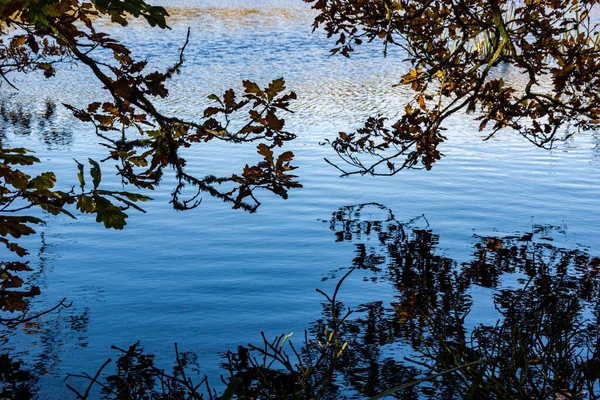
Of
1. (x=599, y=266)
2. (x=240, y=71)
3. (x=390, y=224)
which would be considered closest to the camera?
(x=599, y=266)

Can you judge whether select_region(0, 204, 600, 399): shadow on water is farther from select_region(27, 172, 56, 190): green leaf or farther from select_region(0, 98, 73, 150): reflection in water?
select_region(0, 98, 73, 150): reflection in water

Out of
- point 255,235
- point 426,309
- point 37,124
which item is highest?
point 37,124

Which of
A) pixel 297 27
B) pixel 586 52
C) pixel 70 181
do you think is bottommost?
pixel 70 181

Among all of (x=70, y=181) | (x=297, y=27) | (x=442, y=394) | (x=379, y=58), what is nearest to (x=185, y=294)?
(x=442, y=394)

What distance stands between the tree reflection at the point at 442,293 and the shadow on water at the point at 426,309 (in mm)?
14

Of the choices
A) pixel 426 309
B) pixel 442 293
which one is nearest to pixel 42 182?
pixel 426 309

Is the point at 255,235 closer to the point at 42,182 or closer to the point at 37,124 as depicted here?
the point at 42,182

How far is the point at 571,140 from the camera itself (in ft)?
68.6

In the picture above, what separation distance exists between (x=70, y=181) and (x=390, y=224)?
6.51 m

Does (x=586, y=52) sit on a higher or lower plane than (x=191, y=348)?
higher

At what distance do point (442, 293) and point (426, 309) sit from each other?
358mm

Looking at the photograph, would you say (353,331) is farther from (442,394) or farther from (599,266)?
(599,266)

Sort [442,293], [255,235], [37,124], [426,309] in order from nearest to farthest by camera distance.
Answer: [426,309], [442,293], [255,235], [37,124]

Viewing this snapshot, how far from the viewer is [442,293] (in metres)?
9.61
